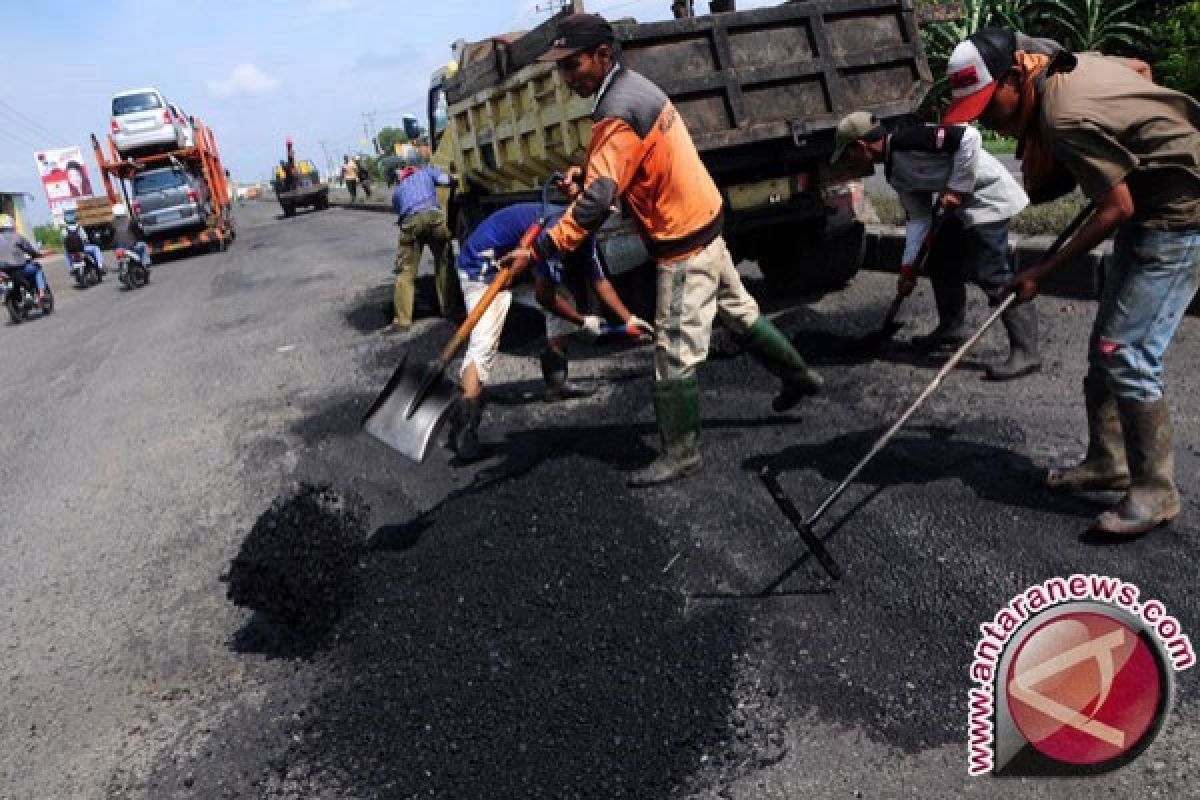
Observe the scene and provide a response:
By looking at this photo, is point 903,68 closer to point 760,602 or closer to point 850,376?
point 850,376

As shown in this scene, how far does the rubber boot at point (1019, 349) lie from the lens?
4676mm

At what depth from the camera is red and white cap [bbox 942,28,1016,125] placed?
278 centimetres

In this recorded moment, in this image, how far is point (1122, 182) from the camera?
8.60 feet

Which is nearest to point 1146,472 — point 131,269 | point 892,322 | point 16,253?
point 892,322

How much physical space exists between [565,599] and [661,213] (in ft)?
5.60

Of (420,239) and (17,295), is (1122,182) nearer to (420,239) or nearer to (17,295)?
(420,239)

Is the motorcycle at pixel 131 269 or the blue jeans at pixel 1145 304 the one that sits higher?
the motorcycle at pixel 131 269

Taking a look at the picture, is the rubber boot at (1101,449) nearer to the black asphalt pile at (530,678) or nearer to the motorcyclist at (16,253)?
the black asphalt pile at (530,678)

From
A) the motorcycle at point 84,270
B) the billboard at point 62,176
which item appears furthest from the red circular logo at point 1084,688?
the billboard at point 62,176

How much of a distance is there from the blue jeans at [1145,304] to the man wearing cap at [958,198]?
1.71m

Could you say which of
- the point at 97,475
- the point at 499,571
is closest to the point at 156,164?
the point at 97,475

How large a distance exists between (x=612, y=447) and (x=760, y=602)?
5.49 feet

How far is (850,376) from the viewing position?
5090 millimetres

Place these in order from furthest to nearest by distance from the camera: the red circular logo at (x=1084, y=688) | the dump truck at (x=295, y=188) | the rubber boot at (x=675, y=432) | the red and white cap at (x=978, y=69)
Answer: the dump truck at (x=295, y=188), the rubber boot at (x=675, y=432), the red and white cap at (x=978, y=69), the red circular logo at (x=1084, y=688)
